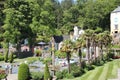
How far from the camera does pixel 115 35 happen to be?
325 feet

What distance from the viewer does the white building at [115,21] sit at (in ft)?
330

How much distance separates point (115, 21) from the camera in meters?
102

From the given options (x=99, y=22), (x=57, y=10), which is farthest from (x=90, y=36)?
(x=57, y=10)

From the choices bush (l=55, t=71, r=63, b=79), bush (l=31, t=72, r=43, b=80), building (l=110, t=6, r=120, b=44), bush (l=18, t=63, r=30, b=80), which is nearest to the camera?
bush (l=18, t=63, r=30, b=80)

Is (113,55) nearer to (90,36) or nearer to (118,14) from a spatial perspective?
(90,36)

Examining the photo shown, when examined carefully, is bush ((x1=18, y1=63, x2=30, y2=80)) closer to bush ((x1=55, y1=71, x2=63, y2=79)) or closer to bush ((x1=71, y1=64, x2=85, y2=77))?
bush ((x1=55, y1=71, x2=63, y2=79))

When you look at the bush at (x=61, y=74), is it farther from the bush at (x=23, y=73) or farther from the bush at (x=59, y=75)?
the bush at (x=23, y=73)

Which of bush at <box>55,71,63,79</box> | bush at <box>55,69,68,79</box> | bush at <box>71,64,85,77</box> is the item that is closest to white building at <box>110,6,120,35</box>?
bush at <box>71,64,85,77</box>

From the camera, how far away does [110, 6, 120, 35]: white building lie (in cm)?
10044

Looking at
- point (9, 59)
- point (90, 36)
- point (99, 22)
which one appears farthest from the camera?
point (99, 22)

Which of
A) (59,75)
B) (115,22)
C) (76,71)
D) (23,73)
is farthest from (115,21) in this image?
(23,73)

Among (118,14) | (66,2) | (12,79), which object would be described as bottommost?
(12,79)

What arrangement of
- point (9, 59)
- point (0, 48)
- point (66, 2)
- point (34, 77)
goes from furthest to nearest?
point (66, 2) → point (0, 48) → point (9, 59) → point (34, 77)

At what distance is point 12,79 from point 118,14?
65.0 metres
